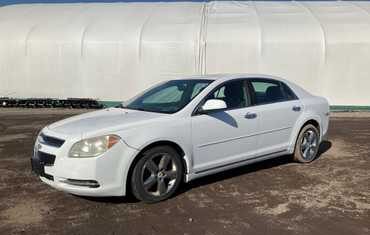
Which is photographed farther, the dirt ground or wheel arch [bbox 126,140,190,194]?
wheel arch [bbox 126,140,190,194]

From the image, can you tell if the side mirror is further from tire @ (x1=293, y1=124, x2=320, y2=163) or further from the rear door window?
tire @ (x1=293, y1=124, x2=320, y2=163)

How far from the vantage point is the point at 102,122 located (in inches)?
211

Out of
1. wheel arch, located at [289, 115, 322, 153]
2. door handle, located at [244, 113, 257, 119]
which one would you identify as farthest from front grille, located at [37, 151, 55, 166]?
wheel arch, located at [289, 115, 322, 153]

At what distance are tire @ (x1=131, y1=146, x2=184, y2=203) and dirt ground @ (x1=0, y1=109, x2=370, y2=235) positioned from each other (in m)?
0.14

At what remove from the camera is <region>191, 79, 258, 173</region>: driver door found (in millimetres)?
5734

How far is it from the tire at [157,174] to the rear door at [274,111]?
155 cm

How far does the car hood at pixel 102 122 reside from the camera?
16.8 ft

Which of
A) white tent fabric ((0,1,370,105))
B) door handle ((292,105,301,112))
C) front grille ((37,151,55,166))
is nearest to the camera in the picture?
front grille ((37,151,55,166))

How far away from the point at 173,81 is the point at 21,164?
2919mm

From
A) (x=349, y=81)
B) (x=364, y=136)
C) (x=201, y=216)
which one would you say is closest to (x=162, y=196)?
(x=201, y=216)

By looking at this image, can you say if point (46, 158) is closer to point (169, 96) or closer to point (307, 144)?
point (169, 96)

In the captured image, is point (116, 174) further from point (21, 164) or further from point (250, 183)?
point (21, 164)

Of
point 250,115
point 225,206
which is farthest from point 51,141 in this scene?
point 250,115

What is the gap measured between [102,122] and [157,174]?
904mm
